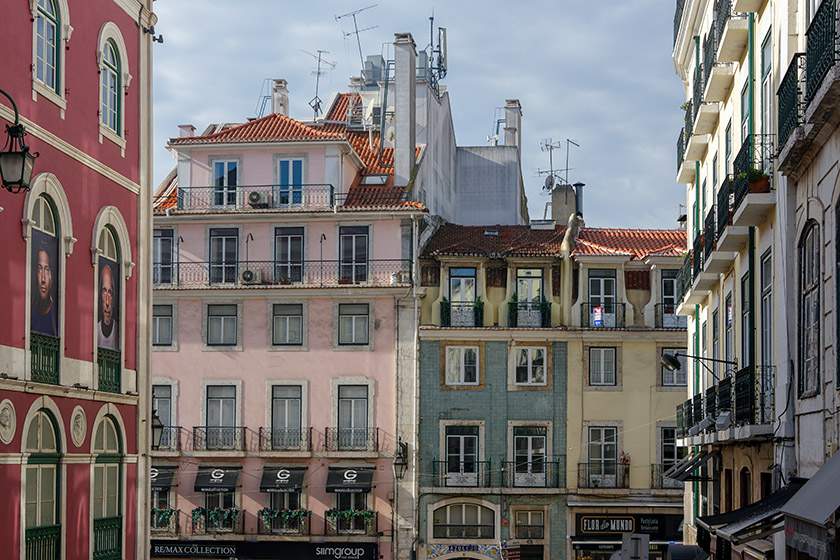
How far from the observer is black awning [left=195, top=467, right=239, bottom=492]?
38594 mm

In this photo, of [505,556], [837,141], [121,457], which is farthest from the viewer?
[505,556]

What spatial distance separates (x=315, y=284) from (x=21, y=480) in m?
21.9

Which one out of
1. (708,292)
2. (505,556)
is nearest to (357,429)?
(505,556)

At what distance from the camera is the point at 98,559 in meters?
20.9

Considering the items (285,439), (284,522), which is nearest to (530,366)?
(285,439)

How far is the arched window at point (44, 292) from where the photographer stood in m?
18.7

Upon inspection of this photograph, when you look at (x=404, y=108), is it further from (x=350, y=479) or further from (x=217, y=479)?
(x=217, y=479)

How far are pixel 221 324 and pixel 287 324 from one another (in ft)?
6.76

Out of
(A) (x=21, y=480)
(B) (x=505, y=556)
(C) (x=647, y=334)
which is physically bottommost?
(B) (x=505, y=556)

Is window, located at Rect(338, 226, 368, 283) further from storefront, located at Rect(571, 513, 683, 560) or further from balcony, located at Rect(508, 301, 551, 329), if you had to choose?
storefront, located at Rect(571, 513, 683, 560)

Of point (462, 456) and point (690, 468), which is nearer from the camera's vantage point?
point (690, 468)

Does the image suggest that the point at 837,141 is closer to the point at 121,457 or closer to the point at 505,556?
the point at 121,457

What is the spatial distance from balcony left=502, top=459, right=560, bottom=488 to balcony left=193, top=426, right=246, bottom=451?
7.94 metres

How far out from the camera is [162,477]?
39.2m
